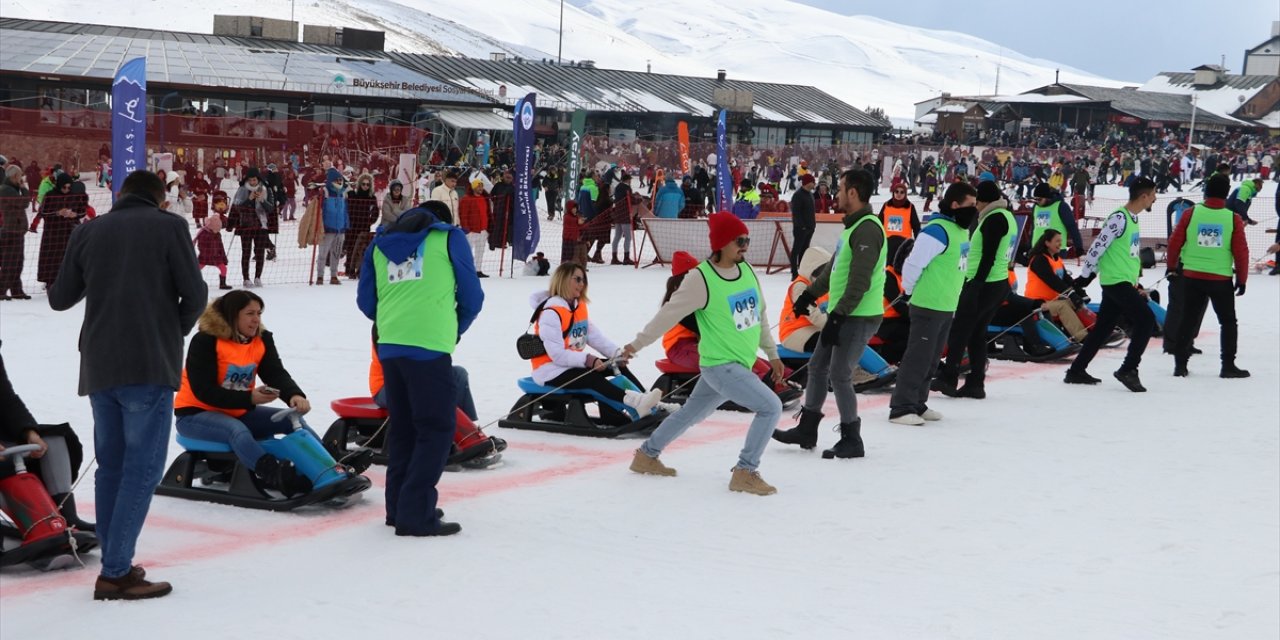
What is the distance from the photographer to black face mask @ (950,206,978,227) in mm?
8766

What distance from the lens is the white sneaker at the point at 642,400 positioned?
7930mm

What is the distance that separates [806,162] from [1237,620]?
128 ft

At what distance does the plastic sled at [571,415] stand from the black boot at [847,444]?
3.99ft

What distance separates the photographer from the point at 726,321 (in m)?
6.75

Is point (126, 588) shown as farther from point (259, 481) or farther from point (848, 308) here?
point (848, 308)

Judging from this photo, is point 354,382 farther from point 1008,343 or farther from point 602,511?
point 1008,343

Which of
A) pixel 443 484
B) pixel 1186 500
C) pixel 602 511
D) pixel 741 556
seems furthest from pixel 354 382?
pixel 1186 500

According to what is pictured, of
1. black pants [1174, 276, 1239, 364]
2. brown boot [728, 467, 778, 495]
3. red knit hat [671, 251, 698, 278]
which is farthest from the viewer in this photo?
black pants [1174, 276, 1239, 364]

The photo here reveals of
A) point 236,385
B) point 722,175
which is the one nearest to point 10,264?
point 236,385

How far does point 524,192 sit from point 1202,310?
32.8 ft

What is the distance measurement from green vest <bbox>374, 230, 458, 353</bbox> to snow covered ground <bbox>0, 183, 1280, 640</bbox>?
85cm

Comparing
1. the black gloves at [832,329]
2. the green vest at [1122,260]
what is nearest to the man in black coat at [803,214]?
the green vest at [1122,260]

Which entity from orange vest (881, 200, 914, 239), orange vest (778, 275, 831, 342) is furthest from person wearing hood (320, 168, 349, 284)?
orange vest (778, 275, 831, 342)

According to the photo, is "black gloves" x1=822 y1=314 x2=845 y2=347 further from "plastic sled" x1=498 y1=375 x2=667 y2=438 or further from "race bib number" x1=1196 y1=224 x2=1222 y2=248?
"race bib number" x1=1196 y1=224 x2=1222 y2=248
